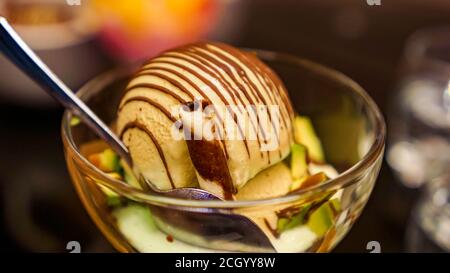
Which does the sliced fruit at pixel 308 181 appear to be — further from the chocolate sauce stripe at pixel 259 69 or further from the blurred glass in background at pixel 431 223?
the blurred glass in background at pixel 431 223

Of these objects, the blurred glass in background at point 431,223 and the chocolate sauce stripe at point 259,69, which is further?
the blurred glass in background at point 431,223

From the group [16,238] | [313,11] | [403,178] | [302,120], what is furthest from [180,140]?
[313,11]

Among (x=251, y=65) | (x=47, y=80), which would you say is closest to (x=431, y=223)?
(x=251, y=65)

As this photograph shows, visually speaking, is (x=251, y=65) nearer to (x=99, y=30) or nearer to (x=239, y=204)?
(x=239, y=204)

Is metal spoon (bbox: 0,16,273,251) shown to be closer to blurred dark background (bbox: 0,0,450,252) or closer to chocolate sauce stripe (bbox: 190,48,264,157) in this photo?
chocolate sauce stripe (bbox: 190,48,264,157)

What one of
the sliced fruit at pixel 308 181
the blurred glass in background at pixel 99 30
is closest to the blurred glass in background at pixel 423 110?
the blurred glass in background at pixel 99 30
